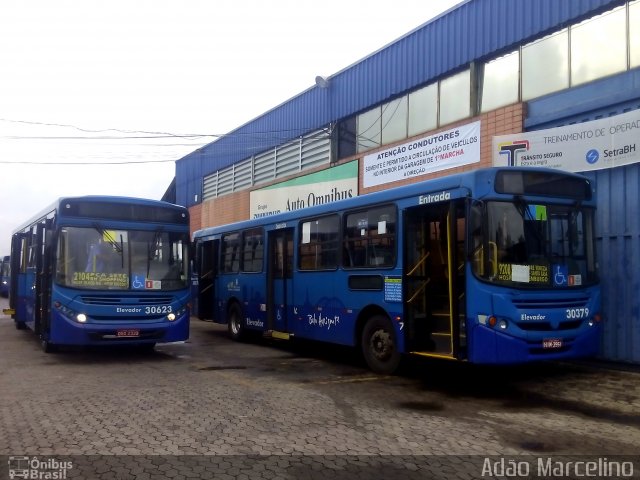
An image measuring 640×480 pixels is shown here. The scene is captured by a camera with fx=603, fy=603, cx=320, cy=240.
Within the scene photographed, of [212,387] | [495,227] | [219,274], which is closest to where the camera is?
[495,227]

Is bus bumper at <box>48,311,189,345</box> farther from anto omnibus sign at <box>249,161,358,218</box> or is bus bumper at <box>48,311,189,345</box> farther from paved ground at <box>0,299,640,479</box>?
anto omnibus sign at <box>249,161,358,218</box>

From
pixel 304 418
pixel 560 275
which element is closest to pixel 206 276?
pixel 304 418

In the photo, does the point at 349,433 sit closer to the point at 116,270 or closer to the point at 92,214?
the point at 116,270

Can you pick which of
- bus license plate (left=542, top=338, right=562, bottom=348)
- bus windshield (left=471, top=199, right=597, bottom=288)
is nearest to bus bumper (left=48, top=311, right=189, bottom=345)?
bus windshield (left=471, top=199, right=597, bottom=288)

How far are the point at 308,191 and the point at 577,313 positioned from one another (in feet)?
43.5

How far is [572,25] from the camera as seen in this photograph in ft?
39.4

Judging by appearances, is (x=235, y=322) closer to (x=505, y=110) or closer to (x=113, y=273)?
(x=113, y=273)

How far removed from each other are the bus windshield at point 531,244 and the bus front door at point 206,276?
9.44m

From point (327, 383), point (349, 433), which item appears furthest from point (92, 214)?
point (349, 433)

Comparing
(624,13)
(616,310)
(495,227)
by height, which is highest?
(624,13)

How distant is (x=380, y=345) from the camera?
9.70 m

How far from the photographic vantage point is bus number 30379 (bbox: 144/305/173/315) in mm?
11070

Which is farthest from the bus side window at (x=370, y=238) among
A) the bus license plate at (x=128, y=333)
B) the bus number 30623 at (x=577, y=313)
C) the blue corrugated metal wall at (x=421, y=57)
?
the blue corrugated metal wall at (x=421, y=57)

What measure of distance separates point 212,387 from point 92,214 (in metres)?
4.43
